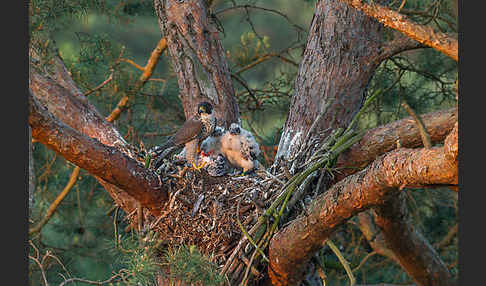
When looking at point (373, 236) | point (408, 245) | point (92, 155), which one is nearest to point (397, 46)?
point (408, 245)

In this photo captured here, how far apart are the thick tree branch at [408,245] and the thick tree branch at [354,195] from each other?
0.40 meters

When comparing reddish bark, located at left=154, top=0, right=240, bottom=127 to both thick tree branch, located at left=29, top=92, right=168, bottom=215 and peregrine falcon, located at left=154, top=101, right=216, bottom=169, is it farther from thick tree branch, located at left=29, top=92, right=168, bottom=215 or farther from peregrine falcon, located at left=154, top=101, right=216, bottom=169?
thick tree branch, located at left=29, top=92, right=168, bottom=215

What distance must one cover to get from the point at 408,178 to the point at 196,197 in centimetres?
140

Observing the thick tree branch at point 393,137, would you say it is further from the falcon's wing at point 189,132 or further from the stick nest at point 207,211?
the falcon's wing at point 189,132

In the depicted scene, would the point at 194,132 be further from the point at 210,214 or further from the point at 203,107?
the point at 210,214

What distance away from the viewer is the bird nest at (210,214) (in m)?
2.99

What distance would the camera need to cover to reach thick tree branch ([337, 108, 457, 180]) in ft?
8.70

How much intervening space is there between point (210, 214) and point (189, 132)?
865mm

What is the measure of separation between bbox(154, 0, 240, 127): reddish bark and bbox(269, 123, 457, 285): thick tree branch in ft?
4.37

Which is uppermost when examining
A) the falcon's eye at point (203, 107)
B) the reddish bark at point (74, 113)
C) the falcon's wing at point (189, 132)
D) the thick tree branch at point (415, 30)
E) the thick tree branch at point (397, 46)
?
the thick tree branch at point (397, 46)

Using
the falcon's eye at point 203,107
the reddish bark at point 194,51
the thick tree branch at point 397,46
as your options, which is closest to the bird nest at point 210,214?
the falcon's eye at point 203,107

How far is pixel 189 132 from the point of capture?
3832 mm

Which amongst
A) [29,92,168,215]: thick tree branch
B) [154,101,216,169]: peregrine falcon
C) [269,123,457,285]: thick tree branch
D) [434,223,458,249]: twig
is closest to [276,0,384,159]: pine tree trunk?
[154,101,216,169]: peregrine falcon

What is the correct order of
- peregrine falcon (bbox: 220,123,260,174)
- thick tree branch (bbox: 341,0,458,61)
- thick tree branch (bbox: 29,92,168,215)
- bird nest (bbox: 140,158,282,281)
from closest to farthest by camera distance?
1. thick tree branch (bbox: 341,0,458,61)
2. thick tree branch (bbox: 29,92,168,215)
3. bird nest (bbox: 140,158,282,281)
4. peregrine falcon (bbox: 220,123,260,174)
